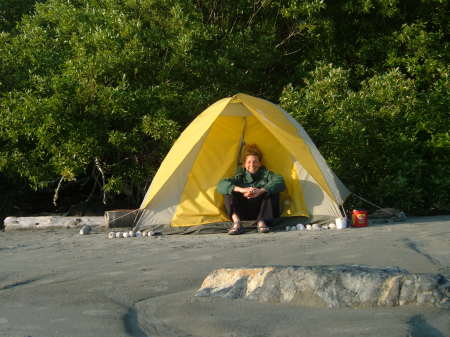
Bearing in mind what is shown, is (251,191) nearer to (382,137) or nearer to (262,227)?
(262,227)

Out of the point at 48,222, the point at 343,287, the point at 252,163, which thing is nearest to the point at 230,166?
the point at 252,163

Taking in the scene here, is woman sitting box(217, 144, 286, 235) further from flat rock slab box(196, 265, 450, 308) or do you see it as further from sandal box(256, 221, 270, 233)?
flat rock slab box(196, 265, 450, 308)

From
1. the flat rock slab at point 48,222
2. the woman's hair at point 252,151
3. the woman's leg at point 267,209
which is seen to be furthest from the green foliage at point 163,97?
the woman's leg at point 267,209

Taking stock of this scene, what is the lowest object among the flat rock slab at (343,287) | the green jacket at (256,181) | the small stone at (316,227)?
the small stone at (316,227)

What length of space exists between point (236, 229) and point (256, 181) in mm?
923

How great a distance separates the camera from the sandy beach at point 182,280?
3.80 meters

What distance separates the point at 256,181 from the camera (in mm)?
9344

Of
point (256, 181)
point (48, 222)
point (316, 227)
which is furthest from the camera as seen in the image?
point (48, 222)

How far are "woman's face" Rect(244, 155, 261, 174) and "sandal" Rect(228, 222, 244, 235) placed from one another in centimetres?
88

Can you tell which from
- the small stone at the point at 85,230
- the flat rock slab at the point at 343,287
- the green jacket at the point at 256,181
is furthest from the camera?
the small stone at the point at 85,230

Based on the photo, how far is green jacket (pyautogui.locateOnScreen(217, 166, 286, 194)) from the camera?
8961 millimetres

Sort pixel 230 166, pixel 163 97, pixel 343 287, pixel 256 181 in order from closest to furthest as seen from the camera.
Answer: pixel 343 287
pixel 256 181
pixel 230 166
pixel 163 97

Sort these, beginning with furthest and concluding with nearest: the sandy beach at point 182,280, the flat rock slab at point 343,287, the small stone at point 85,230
Result: the small stone at point 85,230 < the flat rock slab at point 343,287 < the sandy beach at point 182,280

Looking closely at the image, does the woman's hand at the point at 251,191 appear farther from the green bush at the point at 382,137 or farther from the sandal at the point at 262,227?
the green bush at the point at 382,137
